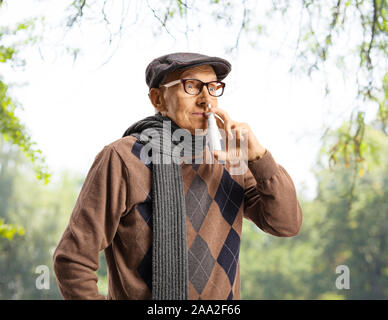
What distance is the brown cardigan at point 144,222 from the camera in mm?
942

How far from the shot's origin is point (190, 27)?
157 centimetres

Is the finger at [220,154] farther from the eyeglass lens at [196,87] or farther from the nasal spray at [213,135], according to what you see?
the eyeglass lens at [196,87]

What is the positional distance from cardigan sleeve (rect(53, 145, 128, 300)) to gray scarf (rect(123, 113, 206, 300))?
8 cm

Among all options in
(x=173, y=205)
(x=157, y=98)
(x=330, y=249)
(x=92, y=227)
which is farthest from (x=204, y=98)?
(x=330, y=249)

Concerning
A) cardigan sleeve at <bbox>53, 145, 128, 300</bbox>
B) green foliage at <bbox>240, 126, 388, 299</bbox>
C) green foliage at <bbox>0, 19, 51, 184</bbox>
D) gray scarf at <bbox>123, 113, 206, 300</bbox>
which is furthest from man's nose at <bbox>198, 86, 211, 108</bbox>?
green foliage at <bbox>240, 126, 388, 299</bbox>

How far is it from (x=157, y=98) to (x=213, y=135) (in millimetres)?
213

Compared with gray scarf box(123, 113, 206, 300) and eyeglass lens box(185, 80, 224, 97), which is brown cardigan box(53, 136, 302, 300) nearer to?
gray scarf box(123, 113, 206, 300)

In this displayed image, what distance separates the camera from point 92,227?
0.95 metres

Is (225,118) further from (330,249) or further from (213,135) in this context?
(330,249)

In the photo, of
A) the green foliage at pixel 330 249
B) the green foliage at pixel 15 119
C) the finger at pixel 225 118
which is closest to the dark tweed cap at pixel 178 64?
the finger at pixel 225 118

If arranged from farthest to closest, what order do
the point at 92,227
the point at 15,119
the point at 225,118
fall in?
1. the point at 15,119
2. the point at 225,118
3. the point at 92,227

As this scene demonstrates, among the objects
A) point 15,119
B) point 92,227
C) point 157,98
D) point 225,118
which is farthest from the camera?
point 15,119
